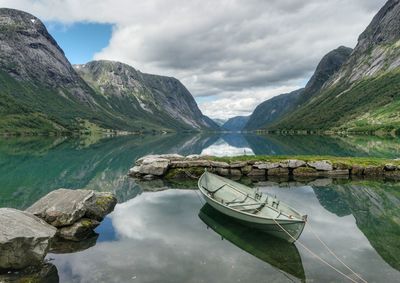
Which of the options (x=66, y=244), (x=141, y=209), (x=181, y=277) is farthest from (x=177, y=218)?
(x=181, y=277)

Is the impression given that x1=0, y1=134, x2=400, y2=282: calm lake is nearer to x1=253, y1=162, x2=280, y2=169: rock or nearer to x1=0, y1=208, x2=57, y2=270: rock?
x1=0, y1=208, x2=57, y2=270: rock

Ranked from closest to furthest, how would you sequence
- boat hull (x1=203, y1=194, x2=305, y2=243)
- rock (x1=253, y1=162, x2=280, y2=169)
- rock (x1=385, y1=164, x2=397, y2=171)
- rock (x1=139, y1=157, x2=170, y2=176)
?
boat hull (x1=203, y1=194, x2=305, y2=243) → rock (x1=385, y1=164, x2=397, y2=171) → rock (x1=139, y1=157, x2=170, y2=176) → rock (x1=253, y1=162, x2=280, y2=169)

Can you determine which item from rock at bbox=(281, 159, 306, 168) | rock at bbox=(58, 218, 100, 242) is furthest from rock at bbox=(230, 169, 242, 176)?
rock at bbox=(58, 218, 100, 242)

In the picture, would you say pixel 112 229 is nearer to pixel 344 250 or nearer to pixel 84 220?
pixel 84 220

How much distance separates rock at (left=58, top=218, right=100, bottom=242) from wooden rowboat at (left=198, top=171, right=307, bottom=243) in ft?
32.1

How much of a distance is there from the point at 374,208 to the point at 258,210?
522 inches

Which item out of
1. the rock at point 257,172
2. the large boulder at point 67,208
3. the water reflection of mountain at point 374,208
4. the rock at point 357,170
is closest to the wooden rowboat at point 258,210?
the water reflection of mountain at point 374,208

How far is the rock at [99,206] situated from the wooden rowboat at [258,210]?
347 inches

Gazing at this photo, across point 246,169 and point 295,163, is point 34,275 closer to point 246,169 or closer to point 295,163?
point 246,169

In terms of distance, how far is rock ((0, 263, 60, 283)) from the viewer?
54.7 feet

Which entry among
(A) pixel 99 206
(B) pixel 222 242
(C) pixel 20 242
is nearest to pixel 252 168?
(A) pixel 99 206

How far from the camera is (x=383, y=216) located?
28.5 metres

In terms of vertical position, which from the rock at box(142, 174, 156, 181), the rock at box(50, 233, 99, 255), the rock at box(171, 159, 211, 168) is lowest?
the rock at box(142, 174, 156, 181)

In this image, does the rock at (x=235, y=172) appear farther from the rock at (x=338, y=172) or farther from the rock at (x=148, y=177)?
the rock at (x=338, y=172)
